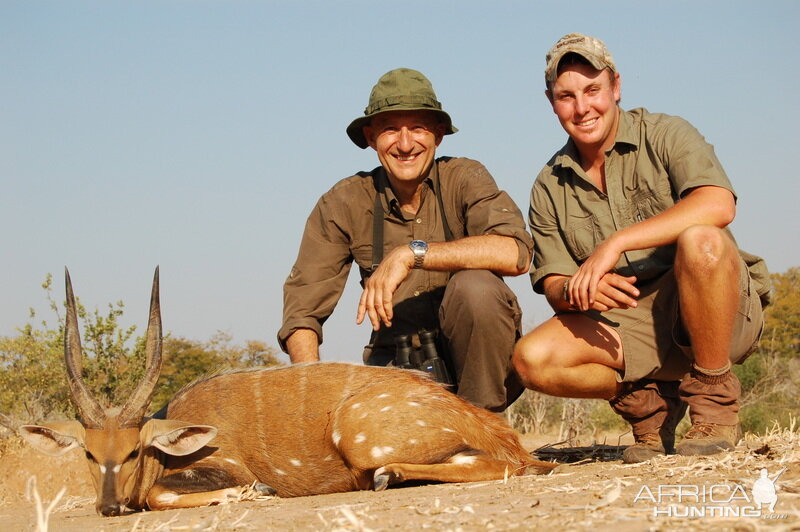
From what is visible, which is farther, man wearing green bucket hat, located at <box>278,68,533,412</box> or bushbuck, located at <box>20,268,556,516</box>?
man wearing green bucket hat, located at <box>278,68,533,412</box>

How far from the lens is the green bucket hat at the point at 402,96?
20.1 feet

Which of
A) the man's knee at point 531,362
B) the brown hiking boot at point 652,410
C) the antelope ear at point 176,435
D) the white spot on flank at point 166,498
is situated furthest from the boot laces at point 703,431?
the white spot on flank at point 166,498

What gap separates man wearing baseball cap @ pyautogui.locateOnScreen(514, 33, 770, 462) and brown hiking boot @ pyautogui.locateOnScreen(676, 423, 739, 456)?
0.06m

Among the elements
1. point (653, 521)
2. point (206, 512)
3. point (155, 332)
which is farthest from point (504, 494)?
point (155, 332)

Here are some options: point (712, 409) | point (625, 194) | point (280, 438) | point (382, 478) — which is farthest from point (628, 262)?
point (280, 438)

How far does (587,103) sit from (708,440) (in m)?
2.12

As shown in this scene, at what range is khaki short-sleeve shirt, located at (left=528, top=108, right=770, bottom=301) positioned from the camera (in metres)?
5.20

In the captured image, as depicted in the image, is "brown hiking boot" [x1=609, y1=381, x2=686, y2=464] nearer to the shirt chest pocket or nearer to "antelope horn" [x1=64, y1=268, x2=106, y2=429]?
the shirt chest pocket

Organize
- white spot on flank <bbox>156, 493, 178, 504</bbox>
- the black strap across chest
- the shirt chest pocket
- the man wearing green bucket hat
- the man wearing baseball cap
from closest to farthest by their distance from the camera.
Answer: white spot on flank <bbox>156, 493, 178, 504</bbox>, the man wearing baseball cap, the shirt chest pocket, the man wearing green bucket hat, the black strap across chest

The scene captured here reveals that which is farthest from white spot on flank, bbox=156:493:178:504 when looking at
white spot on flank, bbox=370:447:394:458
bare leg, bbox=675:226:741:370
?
bare leg, bbox=675:226:741:370

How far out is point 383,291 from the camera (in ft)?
17.2

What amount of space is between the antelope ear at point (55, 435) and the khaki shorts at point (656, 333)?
325cm

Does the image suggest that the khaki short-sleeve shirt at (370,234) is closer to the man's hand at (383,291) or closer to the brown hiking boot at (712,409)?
the man's hand at (383,291)

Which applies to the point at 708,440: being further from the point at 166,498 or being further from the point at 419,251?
the point at 166,498
